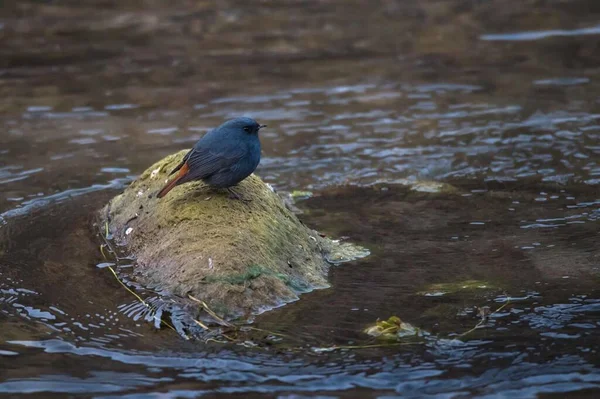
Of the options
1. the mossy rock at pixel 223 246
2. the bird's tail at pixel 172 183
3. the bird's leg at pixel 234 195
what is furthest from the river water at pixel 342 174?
the bird's leg at pixel 234 195

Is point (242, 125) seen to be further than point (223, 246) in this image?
Yes

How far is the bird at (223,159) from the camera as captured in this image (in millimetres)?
5594

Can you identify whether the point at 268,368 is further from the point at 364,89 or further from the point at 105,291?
the point at 364,89

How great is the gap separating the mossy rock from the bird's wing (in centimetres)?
29

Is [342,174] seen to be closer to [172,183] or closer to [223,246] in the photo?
[172,183]

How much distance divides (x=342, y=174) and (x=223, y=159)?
9.81 feet

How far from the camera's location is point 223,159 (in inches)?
220

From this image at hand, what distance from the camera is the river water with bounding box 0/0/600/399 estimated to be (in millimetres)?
4707

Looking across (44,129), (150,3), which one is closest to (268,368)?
(44,129)

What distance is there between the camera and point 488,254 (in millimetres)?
6254

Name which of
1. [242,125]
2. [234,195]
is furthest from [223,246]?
[242,125]

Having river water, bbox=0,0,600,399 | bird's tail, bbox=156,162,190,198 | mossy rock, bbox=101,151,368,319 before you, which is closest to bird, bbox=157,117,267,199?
bird's tail, bbox=156,162,190,198

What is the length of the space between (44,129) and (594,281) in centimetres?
644

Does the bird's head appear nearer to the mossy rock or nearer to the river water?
the mossy rock
